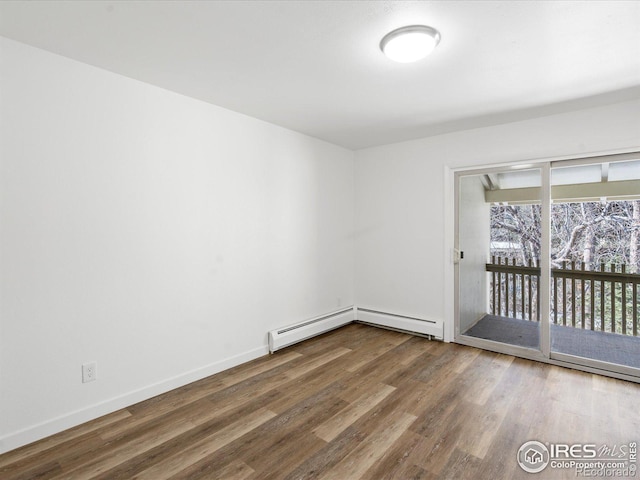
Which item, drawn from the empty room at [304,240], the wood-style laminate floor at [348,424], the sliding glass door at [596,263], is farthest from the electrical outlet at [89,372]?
the sliding glass door at [596,263]

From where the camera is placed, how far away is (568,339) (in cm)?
338

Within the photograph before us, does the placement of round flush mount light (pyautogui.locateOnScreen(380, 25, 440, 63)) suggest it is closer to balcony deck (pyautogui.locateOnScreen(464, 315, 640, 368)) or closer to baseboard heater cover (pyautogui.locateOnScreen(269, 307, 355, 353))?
baseboard heater cover (pyautogui.locateOnScreen(269, 307, 355, 353))

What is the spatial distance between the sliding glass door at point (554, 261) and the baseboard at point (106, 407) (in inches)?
109

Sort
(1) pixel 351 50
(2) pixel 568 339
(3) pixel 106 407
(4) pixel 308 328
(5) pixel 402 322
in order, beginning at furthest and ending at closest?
1. (5) pixel 402 322
2. (4) pixel 308 328
3. (2) pixel 568 339
4. (3) pixel 106 407
5. (1) pixel 351 50

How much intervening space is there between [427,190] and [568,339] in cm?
217

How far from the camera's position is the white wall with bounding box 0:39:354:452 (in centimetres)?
209

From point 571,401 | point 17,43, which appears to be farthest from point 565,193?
Answer: point 17,43

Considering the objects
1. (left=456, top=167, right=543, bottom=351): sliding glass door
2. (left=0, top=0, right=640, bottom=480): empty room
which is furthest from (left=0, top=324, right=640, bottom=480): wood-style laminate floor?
(left=456, top=167, right=543, bottom=351): sliding glass door

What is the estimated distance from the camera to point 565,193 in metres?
3.37

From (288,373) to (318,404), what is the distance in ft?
2.07

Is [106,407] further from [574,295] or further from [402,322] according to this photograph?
[574,295]

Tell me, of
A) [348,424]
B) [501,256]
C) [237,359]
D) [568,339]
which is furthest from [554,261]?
[237,359]

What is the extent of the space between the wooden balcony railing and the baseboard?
297cm

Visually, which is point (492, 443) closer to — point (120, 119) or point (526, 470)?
point (526, 470)
